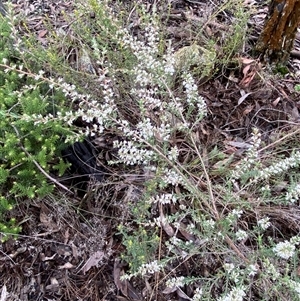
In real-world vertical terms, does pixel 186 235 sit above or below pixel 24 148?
below

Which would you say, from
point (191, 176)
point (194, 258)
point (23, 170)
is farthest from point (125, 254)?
point (23, 170)

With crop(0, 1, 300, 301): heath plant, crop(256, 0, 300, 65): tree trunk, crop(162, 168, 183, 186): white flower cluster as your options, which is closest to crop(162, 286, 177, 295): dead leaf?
crop(0, 1, 300, 301): heath plant

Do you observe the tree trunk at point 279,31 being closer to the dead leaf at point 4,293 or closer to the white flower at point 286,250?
the white flower at point 286,250

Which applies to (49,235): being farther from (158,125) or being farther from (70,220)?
(158,125)

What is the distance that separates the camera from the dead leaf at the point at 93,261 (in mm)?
2590

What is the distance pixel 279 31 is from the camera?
2.96 m

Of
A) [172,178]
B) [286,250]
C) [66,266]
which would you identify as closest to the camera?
[286,250]

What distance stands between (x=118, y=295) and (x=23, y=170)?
899 mm

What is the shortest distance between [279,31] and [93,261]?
193 centimetres

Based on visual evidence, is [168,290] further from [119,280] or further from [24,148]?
[24,148]

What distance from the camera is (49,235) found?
263 cm

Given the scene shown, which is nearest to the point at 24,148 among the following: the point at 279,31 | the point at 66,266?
the point at 66,266

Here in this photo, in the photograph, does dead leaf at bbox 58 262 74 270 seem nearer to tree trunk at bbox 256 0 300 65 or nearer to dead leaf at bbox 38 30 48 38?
dead leaf at bbox 38 30 48 38

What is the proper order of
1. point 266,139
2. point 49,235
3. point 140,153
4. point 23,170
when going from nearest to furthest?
1. point 140,153
2. point 23,170
3. point 49,235
4. point 266,139
